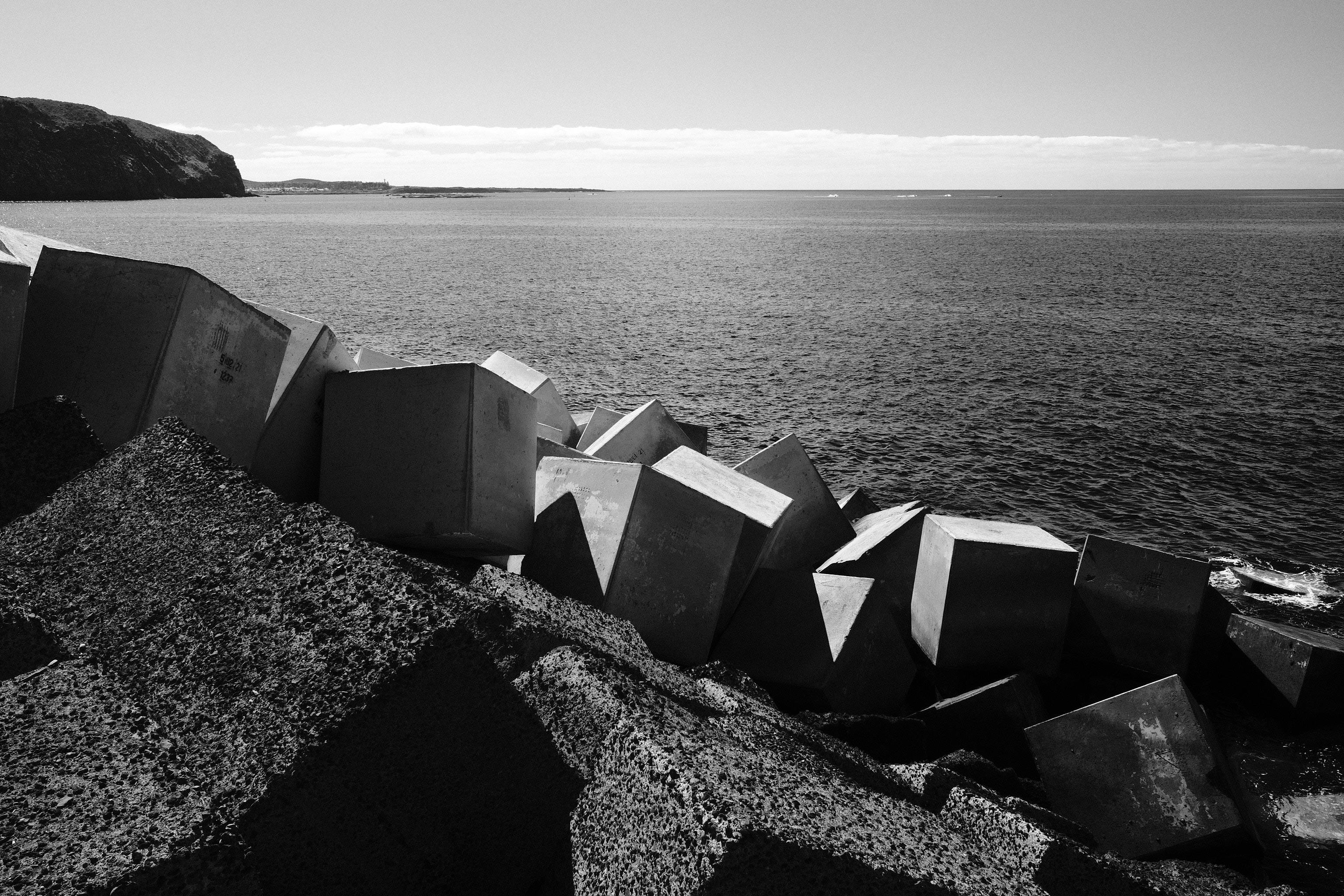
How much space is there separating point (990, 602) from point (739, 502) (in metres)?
2.13

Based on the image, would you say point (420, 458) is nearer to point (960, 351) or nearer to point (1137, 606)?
point (1137, 606)

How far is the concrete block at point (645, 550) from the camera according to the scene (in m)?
5.29

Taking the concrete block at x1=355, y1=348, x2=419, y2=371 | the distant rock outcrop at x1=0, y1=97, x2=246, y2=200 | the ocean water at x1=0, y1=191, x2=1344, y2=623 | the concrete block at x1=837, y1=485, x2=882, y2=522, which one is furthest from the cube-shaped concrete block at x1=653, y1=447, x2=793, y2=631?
the distant rock outcrop at x1=0, y1=97, x2=246, y2=200

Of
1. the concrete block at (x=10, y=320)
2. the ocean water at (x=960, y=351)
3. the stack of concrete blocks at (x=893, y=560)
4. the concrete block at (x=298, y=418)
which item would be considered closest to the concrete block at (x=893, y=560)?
the stack of concrete blocks at (x=893, y=560)

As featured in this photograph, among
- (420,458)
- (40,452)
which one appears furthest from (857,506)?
(40,452)

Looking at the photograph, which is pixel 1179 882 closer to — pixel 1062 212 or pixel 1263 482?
pixel 1263 482

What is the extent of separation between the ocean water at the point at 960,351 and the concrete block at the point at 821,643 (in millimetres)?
6441

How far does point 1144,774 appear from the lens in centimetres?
514

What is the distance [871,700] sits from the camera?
6.03 metres

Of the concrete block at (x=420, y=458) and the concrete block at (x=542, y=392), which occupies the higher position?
the concrete block at (x=420, y=458)

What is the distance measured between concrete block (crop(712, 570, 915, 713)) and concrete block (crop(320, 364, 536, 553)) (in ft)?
5.90

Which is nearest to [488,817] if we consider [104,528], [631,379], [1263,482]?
[104,528]

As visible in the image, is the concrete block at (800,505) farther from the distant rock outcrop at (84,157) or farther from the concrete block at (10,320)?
the distant rock outcrop at (84,157)

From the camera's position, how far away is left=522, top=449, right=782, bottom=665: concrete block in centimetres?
529
